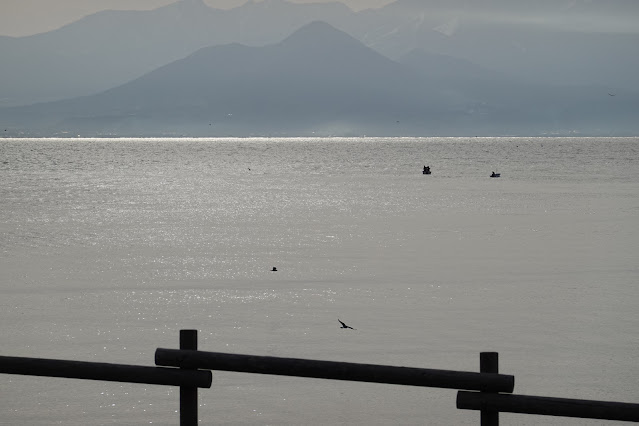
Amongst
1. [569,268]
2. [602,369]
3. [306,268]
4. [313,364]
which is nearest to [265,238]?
[306,268]

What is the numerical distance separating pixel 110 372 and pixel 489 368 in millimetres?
3729

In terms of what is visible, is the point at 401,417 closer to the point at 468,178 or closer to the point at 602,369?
the point at 602,369

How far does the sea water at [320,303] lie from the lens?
1970cm

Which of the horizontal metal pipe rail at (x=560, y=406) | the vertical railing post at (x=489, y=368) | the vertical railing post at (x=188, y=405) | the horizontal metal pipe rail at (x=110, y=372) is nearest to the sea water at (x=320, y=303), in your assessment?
the vertical railing post at (x=188, y=405)

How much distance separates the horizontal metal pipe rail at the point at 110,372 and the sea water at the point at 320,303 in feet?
26.5

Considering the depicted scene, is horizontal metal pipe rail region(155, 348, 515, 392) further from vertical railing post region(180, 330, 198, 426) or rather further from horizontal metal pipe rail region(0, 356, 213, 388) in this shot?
vertical railing post region(180, 330, 198, 426)

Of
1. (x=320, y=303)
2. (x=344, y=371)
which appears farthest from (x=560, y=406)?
(x=320, y=303)

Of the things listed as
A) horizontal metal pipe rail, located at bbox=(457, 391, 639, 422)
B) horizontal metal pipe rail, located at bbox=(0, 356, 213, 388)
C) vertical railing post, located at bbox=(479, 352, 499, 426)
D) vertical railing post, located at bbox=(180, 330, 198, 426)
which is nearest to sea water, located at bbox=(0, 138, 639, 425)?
vertical railing post, located at bbox=(180, 330, 198, 426)

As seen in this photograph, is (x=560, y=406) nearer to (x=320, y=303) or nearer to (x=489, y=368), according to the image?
(x=489, y=368)

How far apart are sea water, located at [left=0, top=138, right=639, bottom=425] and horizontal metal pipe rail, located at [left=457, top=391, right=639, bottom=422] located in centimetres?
878

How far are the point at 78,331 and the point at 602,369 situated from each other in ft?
43.0

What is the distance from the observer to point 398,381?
9.50 meters

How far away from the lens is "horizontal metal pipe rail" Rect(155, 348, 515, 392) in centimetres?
938

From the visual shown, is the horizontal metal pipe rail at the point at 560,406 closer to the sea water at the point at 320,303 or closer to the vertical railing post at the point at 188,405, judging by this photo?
the vertical railing post at the point at 188,405
